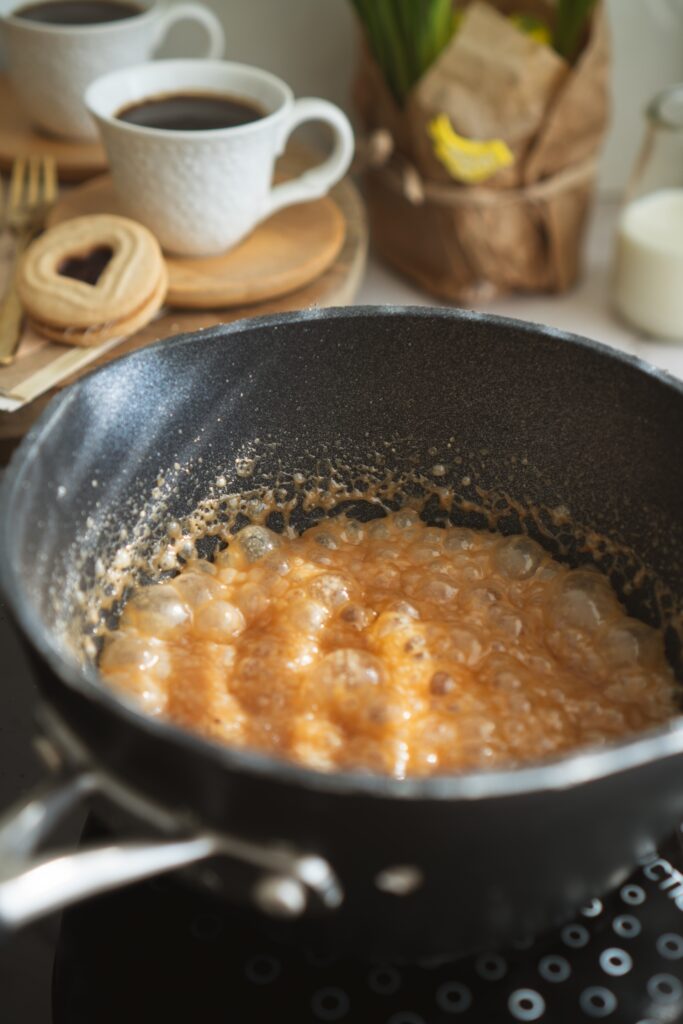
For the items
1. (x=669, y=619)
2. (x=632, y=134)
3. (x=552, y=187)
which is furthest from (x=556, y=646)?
(x=632, y=134)

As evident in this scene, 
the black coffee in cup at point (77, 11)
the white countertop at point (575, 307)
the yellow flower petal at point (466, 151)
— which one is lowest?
the white countertop at point (575, 307)

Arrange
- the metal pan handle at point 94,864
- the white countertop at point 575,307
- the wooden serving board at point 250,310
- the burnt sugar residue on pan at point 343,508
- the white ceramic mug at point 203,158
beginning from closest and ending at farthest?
the metal pan handle at point 94,864 → the burnt sugar residue on pan at point 343,508 → the wooden serving board at point 250,310 → the white ceramic mug at point 203,158 → the white countertop at point 575,307

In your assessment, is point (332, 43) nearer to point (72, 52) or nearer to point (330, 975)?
point (72, 52)

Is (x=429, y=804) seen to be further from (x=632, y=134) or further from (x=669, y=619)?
(x=632, y=134)

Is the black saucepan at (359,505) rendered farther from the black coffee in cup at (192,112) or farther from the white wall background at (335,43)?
the white wall background at (335,43)

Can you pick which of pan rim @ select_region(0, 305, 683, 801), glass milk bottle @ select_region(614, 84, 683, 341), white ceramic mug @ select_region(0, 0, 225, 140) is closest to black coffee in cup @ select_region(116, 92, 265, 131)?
white ceramic mug @ select_region(0, 0, 225, 140)

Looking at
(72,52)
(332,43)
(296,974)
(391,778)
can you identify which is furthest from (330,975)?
(332,43)

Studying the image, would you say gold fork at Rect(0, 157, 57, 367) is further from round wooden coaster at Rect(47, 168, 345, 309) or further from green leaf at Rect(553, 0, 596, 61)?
green leaf at Rect(553, 0, 596, 61)

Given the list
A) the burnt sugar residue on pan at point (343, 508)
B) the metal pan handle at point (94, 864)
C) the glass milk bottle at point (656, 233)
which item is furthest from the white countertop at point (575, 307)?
the metal pan handle at point (94, 864)
